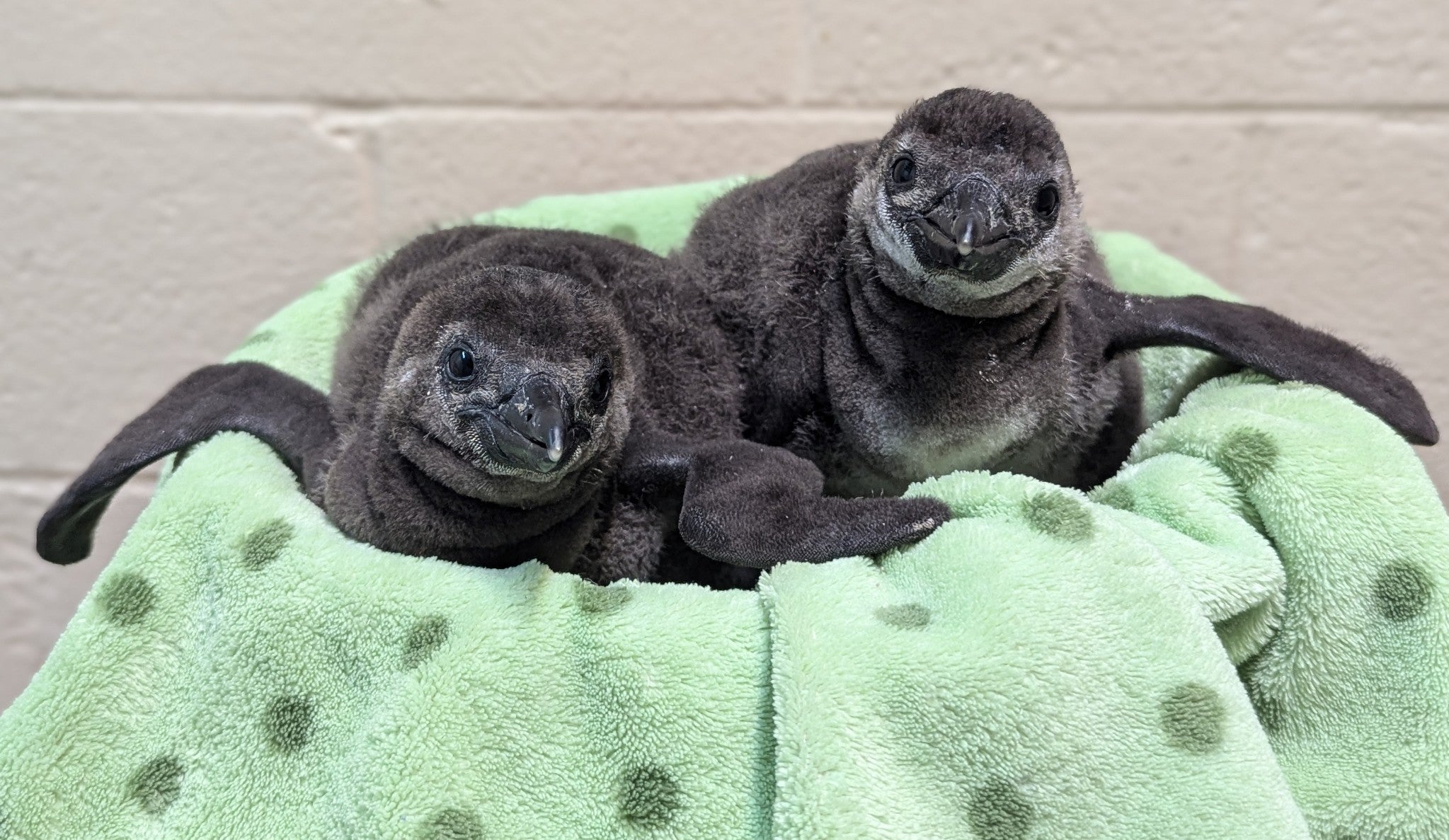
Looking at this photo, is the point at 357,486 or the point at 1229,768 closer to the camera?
the point at 1229,768

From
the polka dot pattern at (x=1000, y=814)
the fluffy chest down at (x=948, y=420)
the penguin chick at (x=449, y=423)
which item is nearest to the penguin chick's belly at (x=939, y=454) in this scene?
the fluffy chest down at (x=948, y=420)

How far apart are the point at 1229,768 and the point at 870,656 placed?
19 centimetres

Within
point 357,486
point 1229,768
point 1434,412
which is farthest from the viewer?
point 1434,412

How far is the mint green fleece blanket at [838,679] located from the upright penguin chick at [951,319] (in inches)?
4.8

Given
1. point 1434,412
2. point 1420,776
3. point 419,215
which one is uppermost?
point 1420,776

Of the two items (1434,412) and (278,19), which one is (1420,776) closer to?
(1434,412)

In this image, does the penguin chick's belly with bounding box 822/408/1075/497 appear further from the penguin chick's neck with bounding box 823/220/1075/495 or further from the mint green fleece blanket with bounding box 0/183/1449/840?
the mint green fleece blanket with bounding box 0/183/1449/840

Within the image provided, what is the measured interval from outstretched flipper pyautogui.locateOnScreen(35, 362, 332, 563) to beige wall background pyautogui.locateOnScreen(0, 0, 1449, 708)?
445 mm

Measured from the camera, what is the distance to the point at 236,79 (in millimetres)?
1375

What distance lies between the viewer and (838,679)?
618 millimetres

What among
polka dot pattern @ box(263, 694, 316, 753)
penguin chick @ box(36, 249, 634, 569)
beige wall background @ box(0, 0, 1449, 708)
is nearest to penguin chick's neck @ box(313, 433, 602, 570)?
penguin chick @ box(36, 249, 634, 569)

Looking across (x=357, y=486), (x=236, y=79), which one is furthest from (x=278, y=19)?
(x=357, y=486)

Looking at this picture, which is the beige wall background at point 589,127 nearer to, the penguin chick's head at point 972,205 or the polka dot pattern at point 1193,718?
the penguin chick's head at point 972,205

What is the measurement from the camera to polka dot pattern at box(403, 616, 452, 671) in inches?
27.2
